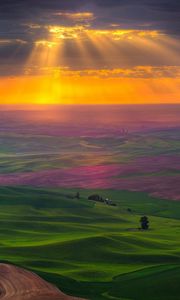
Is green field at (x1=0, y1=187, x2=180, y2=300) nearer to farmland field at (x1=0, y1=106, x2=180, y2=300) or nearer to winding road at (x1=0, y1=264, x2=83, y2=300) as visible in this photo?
farmland field at (x1=0, y1=106, x2=180, y2=300)

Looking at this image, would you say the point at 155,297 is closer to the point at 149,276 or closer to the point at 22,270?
the point at 149,276

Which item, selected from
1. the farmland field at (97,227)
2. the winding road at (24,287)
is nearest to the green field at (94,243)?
the farmland field at (97,227)

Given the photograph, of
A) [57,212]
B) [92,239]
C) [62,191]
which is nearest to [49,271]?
[92,239]

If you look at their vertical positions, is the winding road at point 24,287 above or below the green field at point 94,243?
above

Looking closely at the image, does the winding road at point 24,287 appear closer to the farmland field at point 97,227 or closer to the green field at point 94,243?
the green field at point 94,243

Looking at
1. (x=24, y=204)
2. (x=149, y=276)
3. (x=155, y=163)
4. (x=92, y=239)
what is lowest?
(x=155, y=163)

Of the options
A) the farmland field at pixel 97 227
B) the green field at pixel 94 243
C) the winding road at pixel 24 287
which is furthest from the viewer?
the farmland field at pixel 97 227
